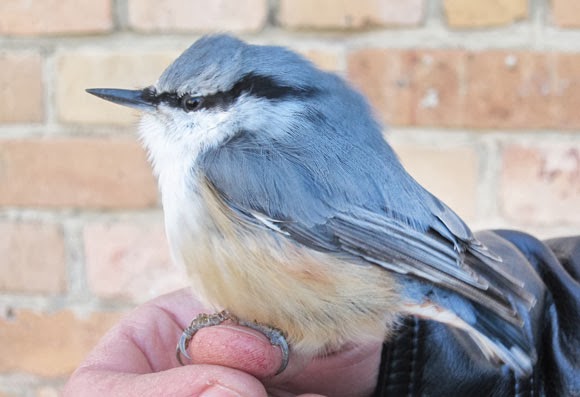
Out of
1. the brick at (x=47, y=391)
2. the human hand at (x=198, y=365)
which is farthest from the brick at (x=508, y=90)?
the brick at (x=47, y=391)

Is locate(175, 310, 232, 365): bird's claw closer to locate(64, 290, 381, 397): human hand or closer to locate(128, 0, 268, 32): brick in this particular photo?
locate(64, 290, 381, 397): human hand

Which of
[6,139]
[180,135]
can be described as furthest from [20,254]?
[180,135]

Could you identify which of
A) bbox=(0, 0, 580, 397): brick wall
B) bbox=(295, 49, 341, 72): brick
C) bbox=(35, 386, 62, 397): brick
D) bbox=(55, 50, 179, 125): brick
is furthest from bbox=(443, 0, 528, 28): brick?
bbox=(35, 386, 62, 397): brick

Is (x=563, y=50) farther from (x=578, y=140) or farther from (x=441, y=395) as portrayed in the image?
(x=441, y=395)

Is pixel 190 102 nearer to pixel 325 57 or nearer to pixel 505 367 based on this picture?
pixel 325 57

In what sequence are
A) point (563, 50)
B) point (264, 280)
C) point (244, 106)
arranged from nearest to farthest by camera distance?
1. point (264, 280)
2. point (244, 106)
3. point (563, 50)
